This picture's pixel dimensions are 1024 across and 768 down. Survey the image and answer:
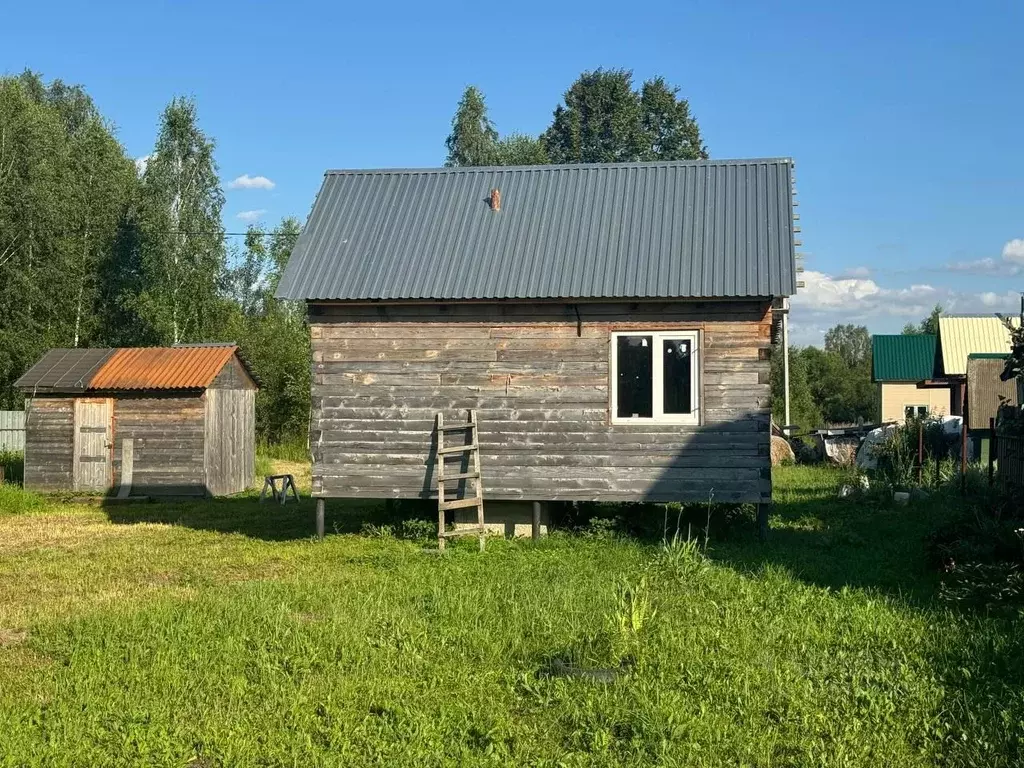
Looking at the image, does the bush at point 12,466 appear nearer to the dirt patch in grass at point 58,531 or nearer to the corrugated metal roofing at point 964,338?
the dirt patch in grass at point 58,531

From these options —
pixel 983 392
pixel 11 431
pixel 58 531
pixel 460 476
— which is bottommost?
pixel 58 531

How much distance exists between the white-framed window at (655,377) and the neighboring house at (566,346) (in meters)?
0.02

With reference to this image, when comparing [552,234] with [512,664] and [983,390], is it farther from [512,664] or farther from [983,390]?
[983,390]

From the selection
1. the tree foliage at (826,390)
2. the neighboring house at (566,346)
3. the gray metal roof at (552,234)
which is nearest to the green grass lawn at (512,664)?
the neighboring house at (566,346)

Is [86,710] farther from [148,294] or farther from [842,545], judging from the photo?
[148,294]

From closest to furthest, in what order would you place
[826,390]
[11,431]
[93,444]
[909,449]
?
1. [909,449]
2. [93,444]
3. [11,431]
4. [826,390]

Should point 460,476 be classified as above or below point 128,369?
below

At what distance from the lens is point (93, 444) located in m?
25.1

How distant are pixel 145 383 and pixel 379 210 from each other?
410 inches

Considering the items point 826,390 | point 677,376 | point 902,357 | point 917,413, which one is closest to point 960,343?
point 902,357

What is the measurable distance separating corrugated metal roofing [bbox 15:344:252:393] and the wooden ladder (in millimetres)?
11068

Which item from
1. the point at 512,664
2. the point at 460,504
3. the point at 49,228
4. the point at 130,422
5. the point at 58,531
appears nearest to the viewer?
the point at 512,664

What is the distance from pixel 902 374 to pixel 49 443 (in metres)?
38.8

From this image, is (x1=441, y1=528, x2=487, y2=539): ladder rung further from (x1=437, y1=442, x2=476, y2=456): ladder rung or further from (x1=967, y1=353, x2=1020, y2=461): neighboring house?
(x1=967, y1=353, x2=1020, y2=461): neighboring house
